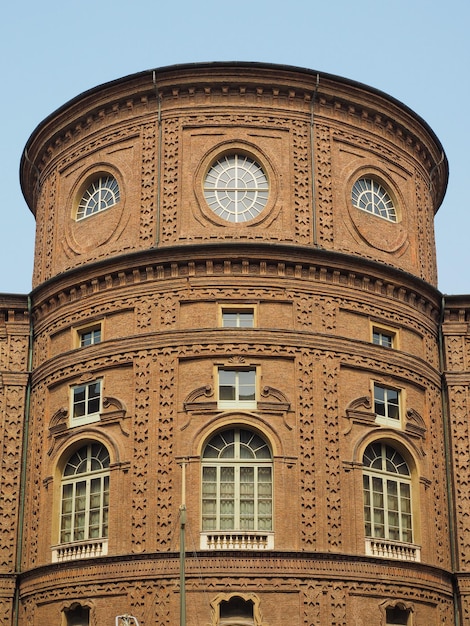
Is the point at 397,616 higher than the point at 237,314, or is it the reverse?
the point at 237,314

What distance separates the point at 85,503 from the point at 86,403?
3.34 m

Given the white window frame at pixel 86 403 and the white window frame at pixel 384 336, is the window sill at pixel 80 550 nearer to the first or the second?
→ the white window frame at pixel 86 403

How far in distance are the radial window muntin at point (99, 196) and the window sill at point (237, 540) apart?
12851mm

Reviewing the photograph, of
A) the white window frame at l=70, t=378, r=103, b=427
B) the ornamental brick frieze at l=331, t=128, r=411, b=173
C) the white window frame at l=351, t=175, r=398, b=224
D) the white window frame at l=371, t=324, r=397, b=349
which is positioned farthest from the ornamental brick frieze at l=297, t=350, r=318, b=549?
the ornamental brick frieze at l=331, t=128, r=411, b=173

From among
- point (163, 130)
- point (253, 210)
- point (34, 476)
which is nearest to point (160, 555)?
point (34, 476)

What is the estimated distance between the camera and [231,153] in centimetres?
3884

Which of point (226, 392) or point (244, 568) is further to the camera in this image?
point (226, 392)

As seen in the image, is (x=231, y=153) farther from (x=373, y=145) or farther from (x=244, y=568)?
(x=244, y=568)

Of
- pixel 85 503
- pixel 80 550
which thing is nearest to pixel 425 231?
pixel 85 503

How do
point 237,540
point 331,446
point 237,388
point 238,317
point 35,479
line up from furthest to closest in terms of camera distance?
1. point 35,479
2. point 238,317
3. point 237,388
4. point 331,446
5. point 237,540

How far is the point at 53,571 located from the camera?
35.3 metres

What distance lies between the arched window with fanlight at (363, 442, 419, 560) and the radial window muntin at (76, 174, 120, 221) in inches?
507

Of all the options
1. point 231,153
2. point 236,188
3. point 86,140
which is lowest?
point 236,188

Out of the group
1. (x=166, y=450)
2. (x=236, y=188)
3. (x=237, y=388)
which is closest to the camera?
(x=166, y=450)
